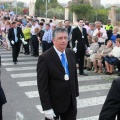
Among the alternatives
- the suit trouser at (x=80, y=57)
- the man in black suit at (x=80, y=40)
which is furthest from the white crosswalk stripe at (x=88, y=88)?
the man in black suit at (x=80, y=40)

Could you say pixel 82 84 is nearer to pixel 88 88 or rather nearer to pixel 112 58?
pixel 88 88

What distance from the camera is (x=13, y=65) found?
12.8m

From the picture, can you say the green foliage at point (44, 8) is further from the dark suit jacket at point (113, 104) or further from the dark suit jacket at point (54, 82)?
the dark suit jacket at point (113, 104)

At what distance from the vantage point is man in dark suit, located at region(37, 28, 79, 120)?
3.89 meters

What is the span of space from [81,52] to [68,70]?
6575 mm

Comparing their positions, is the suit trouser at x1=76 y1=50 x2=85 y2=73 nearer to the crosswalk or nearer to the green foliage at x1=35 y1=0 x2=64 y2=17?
the crosswalk

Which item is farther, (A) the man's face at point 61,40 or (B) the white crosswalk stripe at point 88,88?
(B) the white crosswalk stripe at point 88,88

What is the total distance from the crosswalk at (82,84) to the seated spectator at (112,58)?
0.42 metres

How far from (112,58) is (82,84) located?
2.07 m

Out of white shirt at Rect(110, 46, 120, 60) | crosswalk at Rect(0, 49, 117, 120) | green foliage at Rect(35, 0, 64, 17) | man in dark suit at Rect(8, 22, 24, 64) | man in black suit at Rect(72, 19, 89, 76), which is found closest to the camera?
crosswalk at Rect(0, 49, 117, 120)

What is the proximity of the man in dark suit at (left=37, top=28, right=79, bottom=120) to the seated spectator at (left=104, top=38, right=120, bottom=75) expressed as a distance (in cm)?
695

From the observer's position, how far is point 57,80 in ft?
13.0

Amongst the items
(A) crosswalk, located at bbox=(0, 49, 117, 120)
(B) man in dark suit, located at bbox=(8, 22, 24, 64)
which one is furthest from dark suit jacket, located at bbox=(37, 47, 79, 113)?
(B) man in dark suit, located at bbox=(8, 22, 24, 64)

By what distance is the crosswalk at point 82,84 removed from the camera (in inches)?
281
